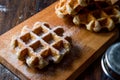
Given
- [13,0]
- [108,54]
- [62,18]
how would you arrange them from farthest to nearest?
1. [13,0]
2. [62,18]
3. [108,54]

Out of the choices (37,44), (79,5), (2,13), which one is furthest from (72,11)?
(2,13)

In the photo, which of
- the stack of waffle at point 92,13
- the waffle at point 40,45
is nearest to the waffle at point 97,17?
the stack of waffle at point 92,13

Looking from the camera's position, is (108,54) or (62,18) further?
(62,18)

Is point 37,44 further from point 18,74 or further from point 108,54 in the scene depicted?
point 108,54

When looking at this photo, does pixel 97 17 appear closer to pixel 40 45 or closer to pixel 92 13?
pixel 92 13

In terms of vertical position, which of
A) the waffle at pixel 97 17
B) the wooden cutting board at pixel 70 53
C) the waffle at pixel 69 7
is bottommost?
the wooden cutting board at pixel 70 53

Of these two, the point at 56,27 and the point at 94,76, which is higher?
the point at 56,27

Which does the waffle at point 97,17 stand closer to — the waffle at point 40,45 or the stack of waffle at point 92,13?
the stack of waffle at point 92,13
